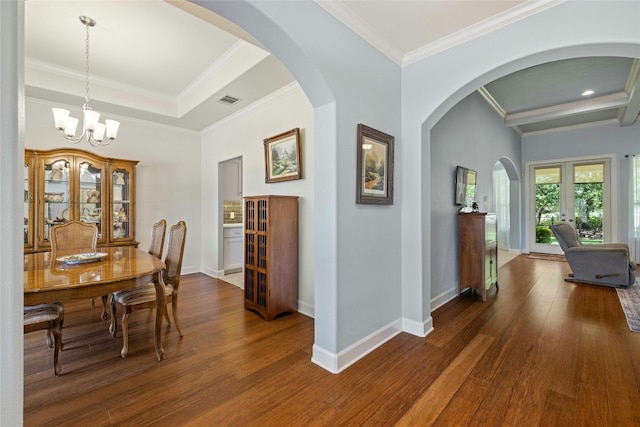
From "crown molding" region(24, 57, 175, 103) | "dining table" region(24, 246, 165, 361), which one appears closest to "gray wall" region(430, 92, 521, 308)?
"dining table" region(24, 246, 165, 361)

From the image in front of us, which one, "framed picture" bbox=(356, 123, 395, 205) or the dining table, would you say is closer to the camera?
the dining table

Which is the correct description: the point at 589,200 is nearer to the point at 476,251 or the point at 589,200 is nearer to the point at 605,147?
the point at 605,147

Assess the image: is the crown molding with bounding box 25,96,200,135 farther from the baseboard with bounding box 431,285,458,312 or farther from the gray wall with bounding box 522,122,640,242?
the gray wall with bounding box 522,122,640,242

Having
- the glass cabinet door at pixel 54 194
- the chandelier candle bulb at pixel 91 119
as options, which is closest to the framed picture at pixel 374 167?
the chandelier candle bulb at pixel 91 119

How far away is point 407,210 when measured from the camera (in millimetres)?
2693

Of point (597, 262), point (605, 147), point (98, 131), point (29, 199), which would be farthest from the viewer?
point (605, 147)

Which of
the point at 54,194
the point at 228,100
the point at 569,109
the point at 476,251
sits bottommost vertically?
the point at 476,251

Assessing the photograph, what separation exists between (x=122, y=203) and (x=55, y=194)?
0.76 m

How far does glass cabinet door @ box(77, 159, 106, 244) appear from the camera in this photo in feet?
12.7

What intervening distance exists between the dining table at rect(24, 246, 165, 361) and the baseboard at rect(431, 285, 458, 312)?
113 inches

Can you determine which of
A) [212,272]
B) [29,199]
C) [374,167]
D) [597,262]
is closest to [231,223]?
[212,272]

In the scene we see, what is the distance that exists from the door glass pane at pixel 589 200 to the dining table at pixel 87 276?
8.30 metres

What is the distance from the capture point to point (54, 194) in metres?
3.70

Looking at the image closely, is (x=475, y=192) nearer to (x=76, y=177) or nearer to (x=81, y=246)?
(x=81, y=246)
